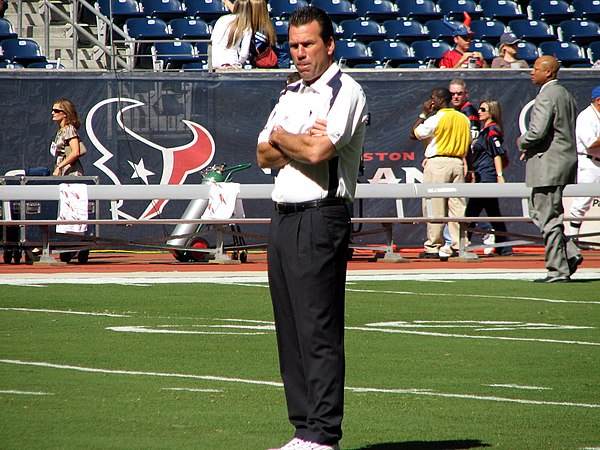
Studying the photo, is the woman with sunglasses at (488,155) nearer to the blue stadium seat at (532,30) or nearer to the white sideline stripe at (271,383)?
the blue stadium seat at (532,30)

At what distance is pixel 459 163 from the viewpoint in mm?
15922

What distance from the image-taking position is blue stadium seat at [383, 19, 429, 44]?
20906 mm

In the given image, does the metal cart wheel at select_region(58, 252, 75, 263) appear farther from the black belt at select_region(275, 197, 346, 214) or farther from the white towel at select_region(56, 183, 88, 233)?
the black belt at select_region(275, 197, 346, 214)

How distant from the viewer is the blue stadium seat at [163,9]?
2064 cm

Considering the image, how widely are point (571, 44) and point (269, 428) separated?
1725cm

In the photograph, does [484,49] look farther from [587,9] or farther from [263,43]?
[263,43]

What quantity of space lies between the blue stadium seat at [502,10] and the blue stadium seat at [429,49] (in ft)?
7.32

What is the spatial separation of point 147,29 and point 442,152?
6.82 metres

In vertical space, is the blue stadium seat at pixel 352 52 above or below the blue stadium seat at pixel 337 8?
below

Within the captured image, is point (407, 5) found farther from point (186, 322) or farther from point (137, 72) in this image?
point (186, 322)

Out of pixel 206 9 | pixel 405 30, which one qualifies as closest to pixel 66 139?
pixel 206 9

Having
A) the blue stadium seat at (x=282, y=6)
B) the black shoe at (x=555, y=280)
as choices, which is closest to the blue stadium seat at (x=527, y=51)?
the blue stadium seat at (x=282, y=6)

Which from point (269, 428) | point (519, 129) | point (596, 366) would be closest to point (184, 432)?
point (269, 428)

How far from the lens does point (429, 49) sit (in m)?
20.5
